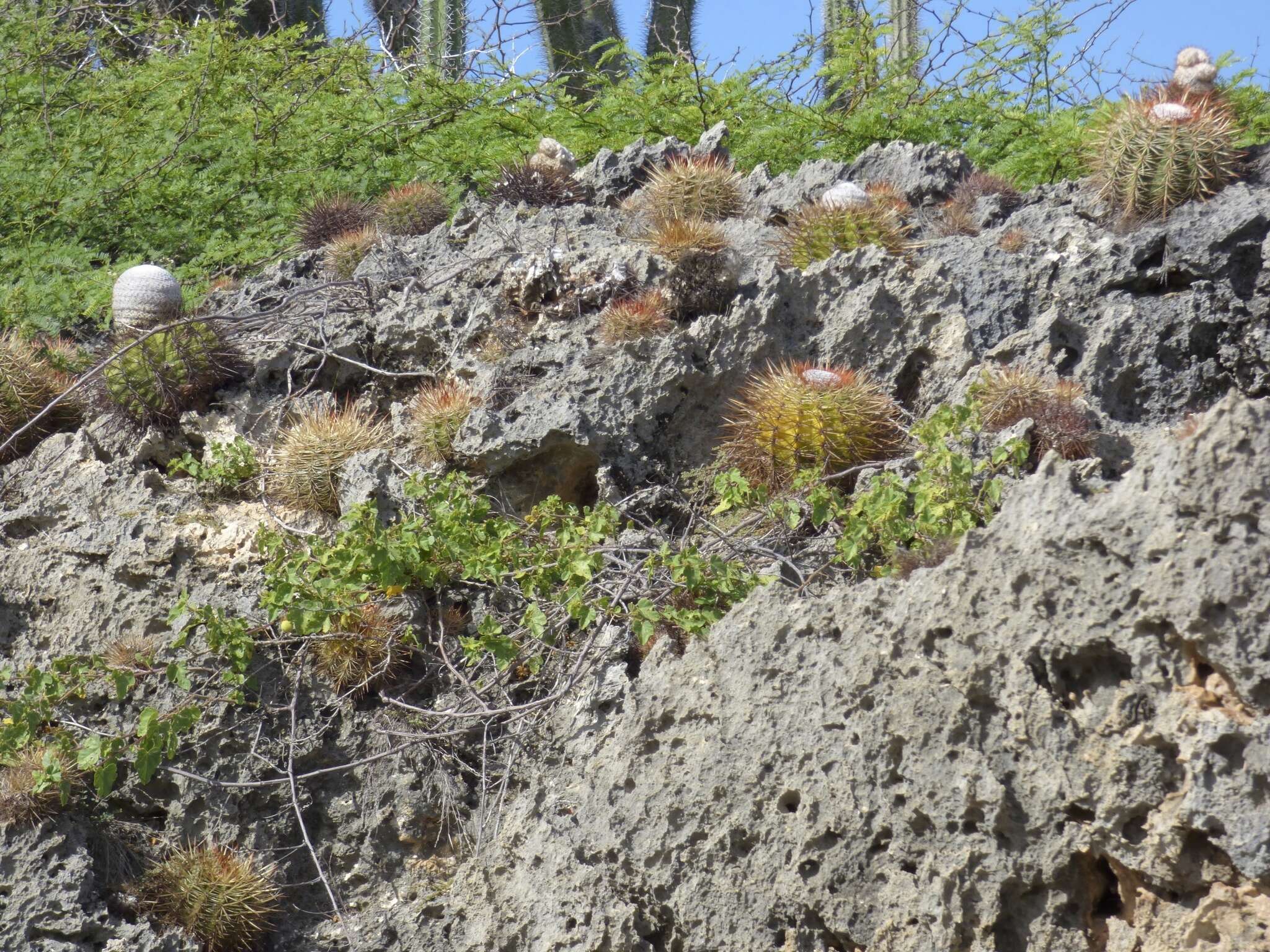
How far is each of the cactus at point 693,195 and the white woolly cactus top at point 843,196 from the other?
24.7 inches

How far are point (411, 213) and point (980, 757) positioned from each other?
543cm

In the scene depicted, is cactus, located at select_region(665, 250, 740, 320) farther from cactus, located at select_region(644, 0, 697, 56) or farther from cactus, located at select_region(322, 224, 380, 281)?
cactus, located at select_region(644, 0, 697, 56)

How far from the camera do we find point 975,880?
2.97 m

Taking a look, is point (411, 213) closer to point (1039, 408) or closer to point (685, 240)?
point (685, 240)

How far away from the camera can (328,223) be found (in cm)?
743

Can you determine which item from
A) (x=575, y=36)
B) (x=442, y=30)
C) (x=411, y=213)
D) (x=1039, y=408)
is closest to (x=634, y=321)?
(x=1039, y=408)

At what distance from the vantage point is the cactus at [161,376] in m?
5.95

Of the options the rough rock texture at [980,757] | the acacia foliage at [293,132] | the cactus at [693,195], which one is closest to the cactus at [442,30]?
the acacia foliage at [293,132]

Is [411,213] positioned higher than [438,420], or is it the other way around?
[411,213]

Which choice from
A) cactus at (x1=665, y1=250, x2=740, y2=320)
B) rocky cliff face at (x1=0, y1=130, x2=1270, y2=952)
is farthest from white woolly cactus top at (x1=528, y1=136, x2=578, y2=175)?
cactus at (x1=665, y1=250, x2=740, y2=320)

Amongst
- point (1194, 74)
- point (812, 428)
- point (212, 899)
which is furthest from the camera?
point (1194, 74)

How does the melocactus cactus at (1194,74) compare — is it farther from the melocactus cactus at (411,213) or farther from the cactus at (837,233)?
the melocactus cactus at (411,213)

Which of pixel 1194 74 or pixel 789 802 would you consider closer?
pixel 789 802

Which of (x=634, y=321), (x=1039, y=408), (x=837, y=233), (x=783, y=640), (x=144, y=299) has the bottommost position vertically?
(x=783, y=640)
